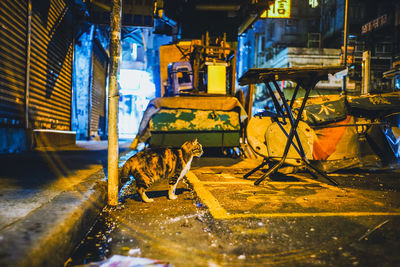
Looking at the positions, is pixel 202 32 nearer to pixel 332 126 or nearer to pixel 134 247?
pixel 332 126

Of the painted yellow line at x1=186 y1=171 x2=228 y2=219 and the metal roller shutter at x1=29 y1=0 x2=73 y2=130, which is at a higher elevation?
the metal roller shutter at x1=29 y1=0 x2=73 y2=130

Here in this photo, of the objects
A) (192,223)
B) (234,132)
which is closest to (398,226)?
(192,223)

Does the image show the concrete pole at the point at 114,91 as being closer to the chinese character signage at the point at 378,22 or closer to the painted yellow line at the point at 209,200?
the painted yellow line at the point at 209,200

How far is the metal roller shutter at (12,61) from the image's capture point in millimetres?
6562

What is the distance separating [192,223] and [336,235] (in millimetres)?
1291

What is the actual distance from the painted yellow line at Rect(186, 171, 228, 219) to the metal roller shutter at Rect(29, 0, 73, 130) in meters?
6.42

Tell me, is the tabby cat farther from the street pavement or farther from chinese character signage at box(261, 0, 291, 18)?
chinese character signage at box(261, 0, 291, 18)

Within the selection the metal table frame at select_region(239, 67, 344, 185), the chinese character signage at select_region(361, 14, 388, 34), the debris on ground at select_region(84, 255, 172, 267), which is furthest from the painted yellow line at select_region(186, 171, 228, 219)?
the chinese character signage at select_region(361, 14, 388, 34)

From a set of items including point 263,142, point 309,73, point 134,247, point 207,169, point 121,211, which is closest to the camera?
point 134,247

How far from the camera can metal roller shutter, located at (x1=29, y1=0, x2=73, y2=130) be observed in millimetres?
8203

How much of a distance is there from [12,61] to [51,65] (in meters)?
2.48

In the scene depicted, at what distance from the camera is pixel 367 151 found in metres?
5.68

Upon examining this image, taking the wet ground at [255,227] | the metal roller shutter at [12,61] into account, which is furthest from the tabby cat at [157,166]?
the metal roller shutter at [12,61]

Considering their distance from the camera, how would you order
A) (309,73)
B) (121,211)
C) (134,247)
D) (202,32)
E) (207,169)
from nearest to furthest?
(134,247), (121,211), (309,73), (207,169), (202,32)
